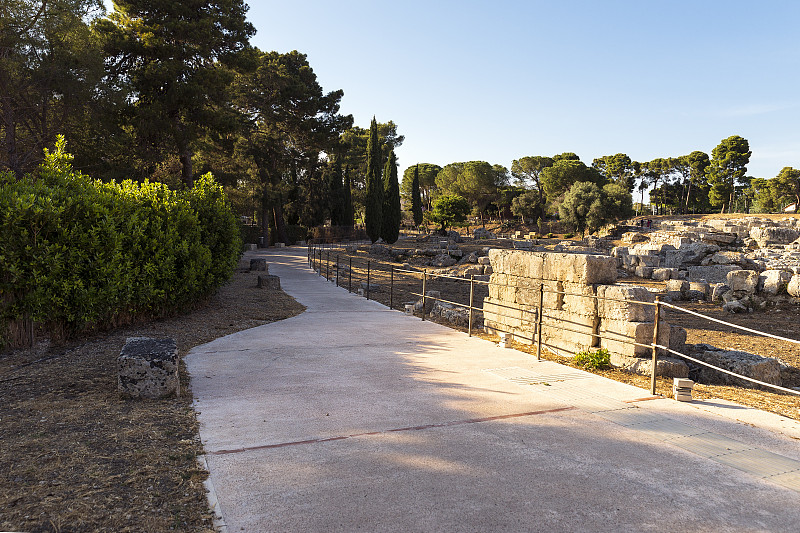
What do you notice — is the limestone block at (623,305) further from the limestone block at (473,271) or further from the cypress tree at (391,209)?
the cypress tree at (391,209)

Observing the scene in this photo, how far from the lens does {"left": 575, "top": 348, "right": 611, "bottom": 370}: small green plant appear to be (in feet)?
22.0

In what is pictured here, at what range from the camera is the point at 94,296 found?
6680 millimetres

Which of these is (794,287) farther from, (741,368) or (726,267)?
(741,368)

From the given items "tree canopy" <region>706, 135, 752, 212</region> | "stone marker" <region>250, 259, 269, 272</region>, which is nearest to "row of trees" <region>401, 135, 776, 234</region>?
"tree canopy" <region>706, 135, 752, 212</region>

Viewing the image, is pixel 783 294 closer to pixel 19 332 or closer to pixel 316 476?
pixel 316 476

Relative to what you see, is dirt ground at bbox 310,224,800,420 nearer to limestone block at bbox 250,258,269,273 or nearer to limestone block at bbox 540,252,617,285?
limestone block at bbox 540,252,617,285

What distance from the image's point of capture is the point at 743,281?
1805cm

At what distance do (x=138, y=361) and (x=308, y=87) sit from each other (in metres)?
38.2

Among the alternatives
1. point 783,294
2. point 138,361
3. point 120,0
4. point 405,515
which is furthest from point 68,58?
point 783,294

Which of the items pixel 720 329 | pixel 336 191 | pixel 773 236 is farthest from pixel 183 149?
pixel 773 236

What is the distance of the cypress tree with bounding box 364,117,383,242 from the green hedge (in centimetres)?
3129

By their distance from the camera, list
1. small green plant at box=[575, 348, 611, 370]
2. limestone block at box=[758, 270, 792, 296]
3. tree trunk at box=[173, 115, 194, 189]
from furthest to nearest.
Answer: tree trunk at box=[173, 115, 194, 189]
limestone block at box=[758, 270, 792, 296]
small green plant at box=[575, 348, 611, 370]

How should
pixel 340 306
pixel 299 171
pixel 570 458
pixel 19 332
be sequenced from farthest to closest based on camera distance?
pixel 299 171 < pixel 340 306 < pixel 19 332 < pixel 570 458

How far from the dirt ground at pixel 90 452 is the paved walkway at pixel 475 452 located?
0.72 ft
